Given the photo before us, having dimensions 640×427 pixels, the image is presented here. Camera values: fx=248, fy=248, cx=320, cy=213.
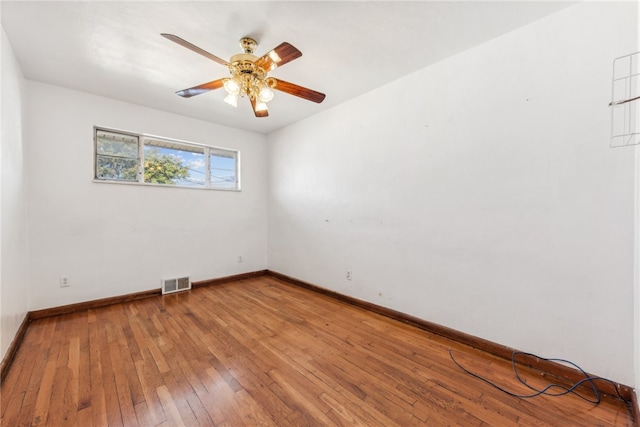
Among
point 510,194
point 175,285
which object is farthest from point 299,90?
point 175,285

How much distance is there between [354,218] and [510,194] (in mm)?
1611

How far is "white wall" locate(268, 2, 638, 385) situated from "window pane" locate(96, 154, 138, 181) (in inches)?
115

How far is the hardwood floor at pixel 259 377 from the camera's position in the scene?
55.9 inches

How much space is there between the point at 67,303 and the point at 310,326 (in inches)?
112

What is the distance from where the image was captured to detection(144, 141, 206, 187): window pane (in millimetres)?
3512

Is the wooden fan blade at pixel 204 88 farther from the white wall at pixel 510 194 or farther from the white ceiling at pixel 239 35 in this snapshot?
the white wall at pixel 510 194

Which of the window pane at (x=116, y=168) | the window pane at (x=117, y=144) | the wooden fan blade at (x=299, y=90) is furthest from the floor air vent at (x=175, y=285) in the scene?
the wooden fan blade at (x=299, y=90)

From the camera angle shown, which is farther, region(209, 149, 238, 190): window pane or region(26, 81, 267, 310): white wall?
region(209, 149, 238, 190): window pane

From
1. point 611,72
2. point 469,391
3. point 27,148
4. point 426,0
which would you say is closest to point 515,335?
point 469,391

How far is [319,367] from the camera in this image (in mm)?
1866

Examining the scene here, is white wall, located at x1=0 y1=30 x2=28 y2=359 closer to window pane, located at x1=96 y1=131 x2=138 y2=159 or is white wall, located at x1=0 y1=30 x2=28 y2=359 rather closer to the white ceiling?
the white ceiling

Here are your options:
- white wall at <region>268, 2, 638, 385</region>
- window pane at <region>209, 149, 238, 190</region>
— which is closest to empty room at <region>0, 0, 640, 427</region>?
white wall at <region>268, 2, 638, 385</region>

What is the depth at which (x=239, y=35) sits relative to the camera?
1969mm

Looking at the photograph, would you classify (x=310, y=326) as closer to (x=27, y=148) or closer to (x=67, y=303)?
(x=67, y=303)
